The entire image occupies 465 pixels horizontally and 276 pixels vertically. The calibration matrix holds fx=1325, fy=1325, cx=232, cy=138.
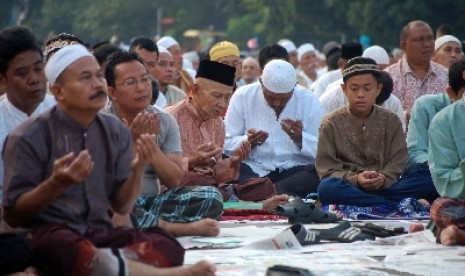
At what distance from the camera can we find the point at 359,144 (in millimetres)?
10414

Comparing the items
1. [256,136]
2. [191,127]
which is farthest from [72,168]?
[256,136]

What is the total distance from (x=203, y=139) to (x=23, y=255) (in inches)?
147

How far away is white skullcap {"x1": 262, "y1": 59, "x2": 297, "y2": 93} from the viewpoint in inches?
446

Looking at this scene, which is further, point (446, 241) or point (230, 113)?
point (230, 113)

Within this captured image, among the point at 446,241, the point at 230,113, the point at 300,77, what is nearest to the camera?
the point at 446,241

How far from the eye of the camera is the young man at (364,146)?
10.3 meters

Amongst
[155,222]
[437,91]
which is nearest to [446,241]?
[155,222]

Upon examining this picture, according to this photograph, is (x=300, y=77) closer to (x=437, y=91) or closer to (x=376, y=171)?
(x=437, y=91)

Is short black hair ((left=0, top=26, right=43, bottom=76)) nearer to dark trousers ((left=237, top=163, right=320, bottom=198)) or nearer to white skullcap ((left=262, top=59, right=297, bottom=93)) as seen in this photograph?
dark trousers ((left=237, top=163, right=320, bottom=198))

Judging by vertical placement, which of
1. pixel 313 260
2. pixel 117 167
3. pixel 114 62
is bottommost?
pixel 313 260

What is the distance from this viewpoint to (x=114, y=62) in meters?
8.45

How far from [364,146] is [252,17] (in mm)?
49124

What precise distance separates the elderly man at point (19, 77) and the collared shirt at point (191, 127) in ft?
7.92

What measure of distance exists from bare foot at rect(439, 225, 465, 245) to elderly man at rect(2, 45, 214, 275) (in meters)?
2.09
